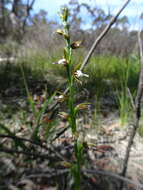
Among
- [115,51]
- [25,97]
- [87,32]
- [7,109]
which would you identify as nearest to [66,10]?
[7,109]

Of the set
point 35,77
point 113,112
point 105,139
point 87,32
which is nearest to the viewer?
point 105,139

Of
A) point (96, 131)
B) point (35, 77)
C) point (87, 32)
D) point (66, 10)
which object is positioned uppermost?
point (87, 32)

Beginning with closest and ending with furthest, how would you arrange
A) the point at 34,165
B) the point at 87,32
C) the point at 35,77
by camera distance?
the point at 34,165, the point at 35,77, the point at 87,32

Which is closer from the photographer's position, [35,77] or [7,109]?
[7,109]

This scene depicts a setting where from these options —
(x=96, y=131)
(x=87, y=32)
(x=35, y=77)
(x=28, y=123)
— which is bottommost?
(x=96, y=131)

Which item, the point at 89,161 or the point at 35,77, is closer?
the point at 89,161

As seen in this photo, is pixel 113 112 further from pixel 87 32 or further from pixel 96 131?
pixel 87 32

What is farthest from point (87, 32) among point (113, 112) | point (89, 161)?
point (89, 161)

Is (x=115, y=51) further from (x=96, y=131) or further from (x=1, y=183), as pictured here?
(x=1, y=183)

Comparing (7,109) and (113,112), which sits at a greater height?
(7,109)
